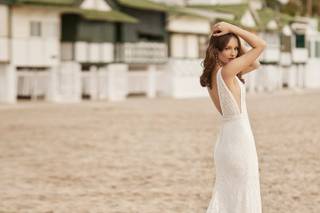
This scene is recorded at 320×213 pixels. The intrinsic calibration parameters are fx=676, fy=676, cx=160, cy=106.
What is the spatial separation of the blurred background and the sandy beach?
1.2 inches

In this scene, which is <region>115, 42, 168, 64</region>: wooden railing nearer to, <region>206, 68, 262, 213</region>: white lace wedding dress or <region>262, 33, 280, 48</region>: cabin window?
<region>262, 33, 280, 48</region>: cabin window

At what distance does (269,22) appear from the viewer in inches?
2448

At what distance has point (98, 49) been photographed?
39.5 meters

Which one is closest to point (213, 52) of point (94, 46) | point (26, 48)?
point (26, 48)

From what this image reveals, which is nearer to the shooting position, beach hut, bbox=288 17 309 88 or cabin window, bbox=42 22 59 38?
cabin window, bbox=42 22 59 38

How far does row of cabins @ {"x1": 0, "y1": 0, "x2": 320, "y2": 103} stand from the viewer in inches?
1407

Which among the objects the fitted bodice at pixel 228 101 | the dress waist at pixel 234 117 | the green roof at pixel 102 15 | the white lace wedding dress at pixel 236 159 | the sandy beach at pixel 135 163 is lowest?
the sandy beach at pixel 135 163

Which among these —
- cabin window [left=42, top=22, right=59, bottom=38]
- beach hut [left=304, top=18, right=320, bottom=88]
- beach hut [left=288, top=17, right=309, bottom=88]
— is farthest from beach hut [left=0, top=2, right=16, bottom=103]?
beach hut [left=304, top=18, right=320, bottom=88]

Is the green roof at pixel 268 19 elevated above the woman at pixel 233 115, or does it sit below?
above

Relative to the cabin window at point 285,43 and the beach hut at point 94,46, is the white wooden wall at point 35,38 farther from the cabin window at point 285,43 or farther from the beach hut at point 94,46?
the cabin window at point 285,43

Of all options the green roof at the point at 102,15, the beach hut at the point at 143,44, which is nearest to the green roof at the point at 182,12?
the beach hut at the point at 143,44

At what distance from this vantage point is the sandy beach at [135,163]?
933cm

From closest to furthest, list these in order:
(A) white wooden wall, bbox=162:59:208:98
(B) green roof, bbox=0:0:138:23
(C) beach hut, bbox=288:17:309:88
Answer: (B) green roof, bbox=0:0:138:23
(A) white wooden wall, bbox=162:59:208:98
(C) beach hut, bbox=288:17:309:88

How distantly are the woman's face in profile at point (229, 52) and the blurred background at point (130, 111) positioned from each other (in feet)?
13.8
